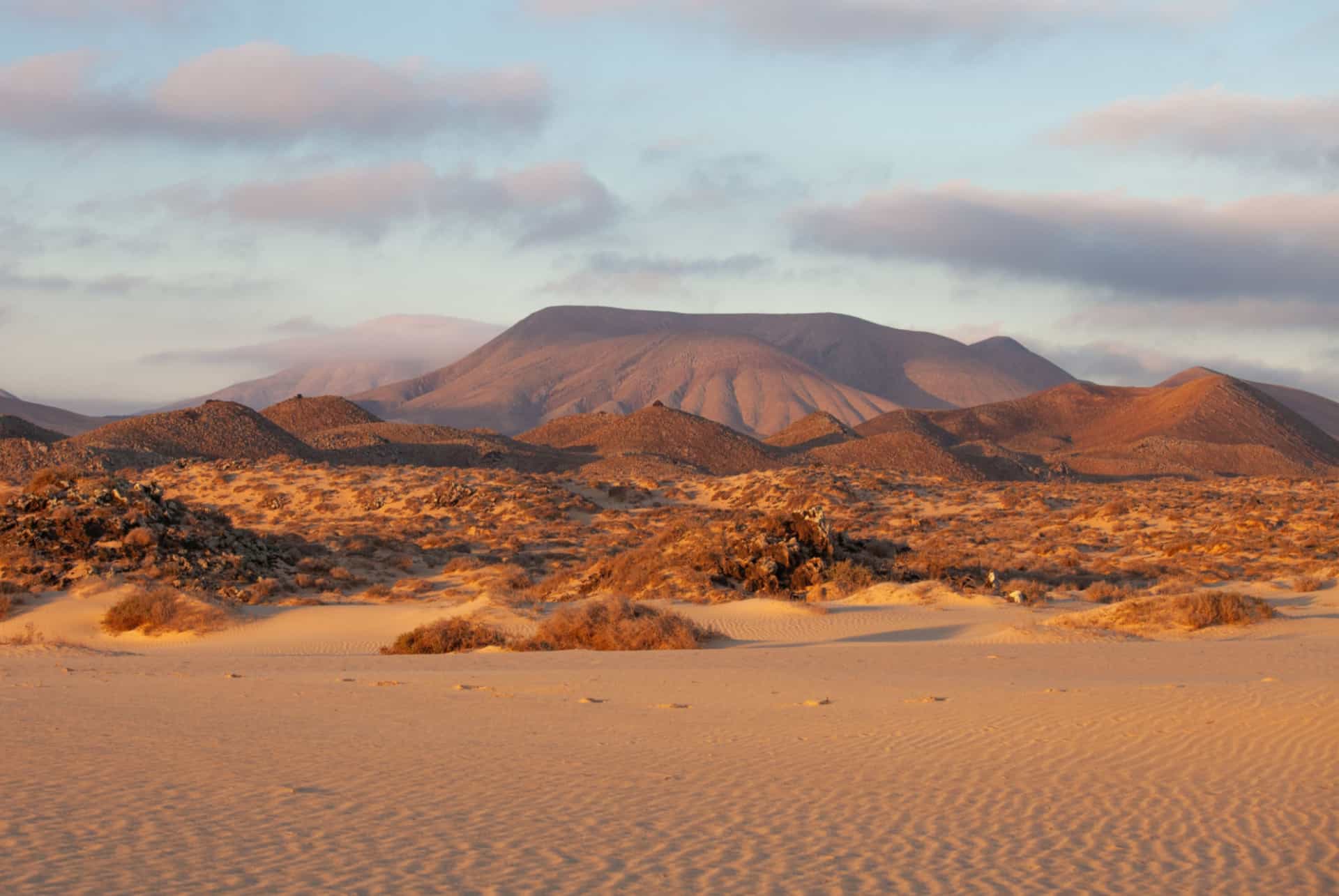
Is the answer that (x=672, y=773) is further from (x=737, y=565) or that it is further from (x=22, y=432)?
(x=22, y=432)

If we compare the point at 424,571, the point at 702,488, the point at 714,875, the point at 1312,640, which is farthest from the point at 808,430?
the point at 714,875

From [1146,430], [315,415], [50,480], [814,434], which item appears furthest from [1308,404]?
[50,480]

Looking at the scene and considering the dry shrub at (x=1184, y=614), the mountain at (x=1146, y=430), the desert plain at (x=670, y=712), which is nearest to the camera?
the desert plain at (x=670, y=712)

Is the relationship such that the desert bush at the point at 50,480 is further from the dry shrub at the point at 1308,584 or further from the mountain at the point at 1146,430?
the mountain at the point at 1146,430

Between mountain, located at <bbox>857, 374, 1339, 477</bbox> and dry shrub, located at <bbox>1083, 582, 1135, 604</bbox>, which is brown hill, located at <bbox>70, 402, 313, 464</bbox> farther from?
mountain, located at <bbox>857, 374, 1339, 477</bbox>

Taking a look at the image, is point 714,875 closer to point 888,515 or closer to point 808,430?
point 888,515

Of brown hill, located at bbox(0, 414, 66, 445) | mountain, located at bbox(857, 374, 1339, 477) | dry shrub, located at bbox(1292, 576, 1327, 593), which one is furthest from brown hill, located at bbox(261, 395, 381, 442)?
dry shrub, located at bbox(1292, 576, 1327, 593)

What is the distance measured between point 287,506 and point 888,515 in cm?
1898

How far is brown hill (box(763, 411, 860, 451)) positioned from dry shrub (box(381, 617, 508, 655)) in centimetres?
5841

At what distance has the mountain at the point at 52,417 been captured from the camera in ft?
535

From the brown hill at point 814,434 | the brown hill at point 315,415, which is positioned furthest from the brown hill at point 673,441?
the brown hill at point 315,415

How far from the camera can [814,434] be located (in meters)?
82.7

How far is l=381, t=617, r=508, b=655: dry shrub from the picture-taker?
18.7 meters

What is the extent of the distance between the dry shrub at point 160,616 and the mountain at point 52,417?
154 metres
